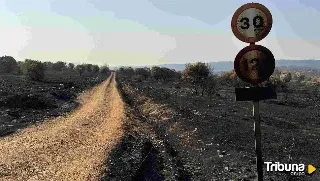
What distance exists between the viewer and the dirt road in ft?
72.7

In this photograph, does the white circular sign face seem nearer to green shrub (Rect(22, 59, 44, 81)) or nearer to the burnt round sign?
the burnt round sign

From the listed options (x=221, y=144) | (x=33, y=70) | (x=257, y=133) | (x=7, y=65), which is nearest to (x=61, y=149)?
(x=221, y=144)

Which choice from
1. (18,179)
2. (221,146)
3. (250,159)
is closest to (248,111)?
(221,146)

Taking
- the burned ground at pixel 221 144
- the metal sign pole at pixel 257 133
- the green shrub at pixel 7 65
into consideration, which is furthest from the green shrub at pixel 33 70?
the metal sign pole at pixel 257 133

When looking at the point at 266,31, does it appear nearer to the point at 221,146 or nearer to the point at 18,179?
the point at 18,179

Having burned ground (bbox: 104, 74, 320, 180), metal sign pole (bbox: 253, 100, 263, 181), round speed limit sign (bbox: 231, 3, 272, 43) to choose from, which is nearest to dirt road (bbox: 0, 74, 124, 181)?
burned ground (bbox: 104, 74, 320, 180)

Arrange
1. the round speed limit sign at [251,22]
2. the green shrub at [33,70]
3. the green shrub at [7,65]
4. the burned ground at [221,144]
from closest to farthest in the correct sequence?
the round speed limit sign at [251,22] → the burned ground at [221,144] → the green shrub at [33,70] → the green shrub at [7,65]

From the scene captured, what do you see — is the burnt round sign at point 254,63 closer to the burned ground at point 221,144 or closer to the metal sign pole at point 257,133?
the metal sign pole at point 257,133

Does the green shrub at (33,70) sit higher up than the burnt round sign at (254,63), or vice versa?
the burnt round sign at (254,63)

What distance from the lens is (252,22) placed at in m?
7.12

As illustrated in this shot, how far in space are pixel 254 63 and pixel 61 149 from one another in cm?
2362

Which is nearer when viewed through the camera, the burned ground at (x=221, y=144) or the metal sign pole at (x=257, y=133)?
the metal sign pole at (x=257, y=133)

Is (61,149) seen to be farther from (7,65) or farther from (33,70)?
(7,65)

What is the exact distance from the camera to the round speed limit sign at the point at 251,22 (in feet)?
23.2
